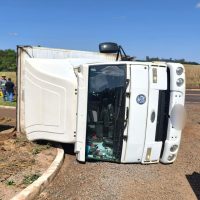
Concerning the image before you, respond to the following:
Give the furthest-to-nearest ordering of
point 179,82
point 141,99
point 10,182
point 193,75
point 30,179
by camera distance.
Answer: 1. point 193,75
2. point 179,82
3. point 141,99
4. point 30,179
5. point 10,182

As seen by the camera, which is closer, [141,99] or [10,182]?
[10,182]

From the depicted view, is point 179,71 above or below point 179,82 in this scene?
above

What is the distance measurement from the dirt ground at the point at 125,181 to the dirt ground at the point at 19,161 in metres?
0.36

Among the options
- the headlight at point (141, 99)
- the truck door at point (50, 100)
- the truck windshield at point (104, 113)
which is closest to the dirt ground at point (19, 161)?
the truck door at point (50, 100)

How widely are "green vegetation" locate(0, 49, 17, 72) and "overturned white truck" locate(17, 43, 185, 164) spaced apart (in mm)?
94513

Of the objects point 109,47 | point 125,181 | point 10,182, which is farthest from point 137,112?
point 109,47

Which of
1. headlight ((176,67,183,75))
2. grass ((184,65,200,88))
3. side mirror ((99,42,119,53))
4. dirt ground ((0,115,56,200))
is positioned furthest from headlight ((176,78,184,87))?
grass ((184,65,200,88))

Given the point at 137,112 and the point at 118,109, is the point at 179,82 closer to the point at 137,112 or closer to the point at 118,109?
the point at 137,112

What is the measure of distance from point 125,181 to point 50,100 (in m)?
2.36

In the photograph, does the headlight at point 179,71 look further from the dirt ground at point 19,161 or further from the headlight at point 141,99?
the dirt ground at point 19,161

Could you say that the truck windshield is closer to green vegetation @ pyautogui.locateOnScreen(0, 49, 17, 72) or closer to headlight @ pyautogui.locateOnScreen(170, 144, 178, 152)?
headlight @ pyautogui.locateOnScreen(170, 144, 178, 152)

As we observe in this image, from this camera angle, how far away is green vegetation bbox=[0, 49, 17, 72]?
105 metres

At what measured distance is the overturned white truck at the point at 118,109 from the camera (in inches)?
295

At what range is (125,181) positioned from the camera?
6930mm
